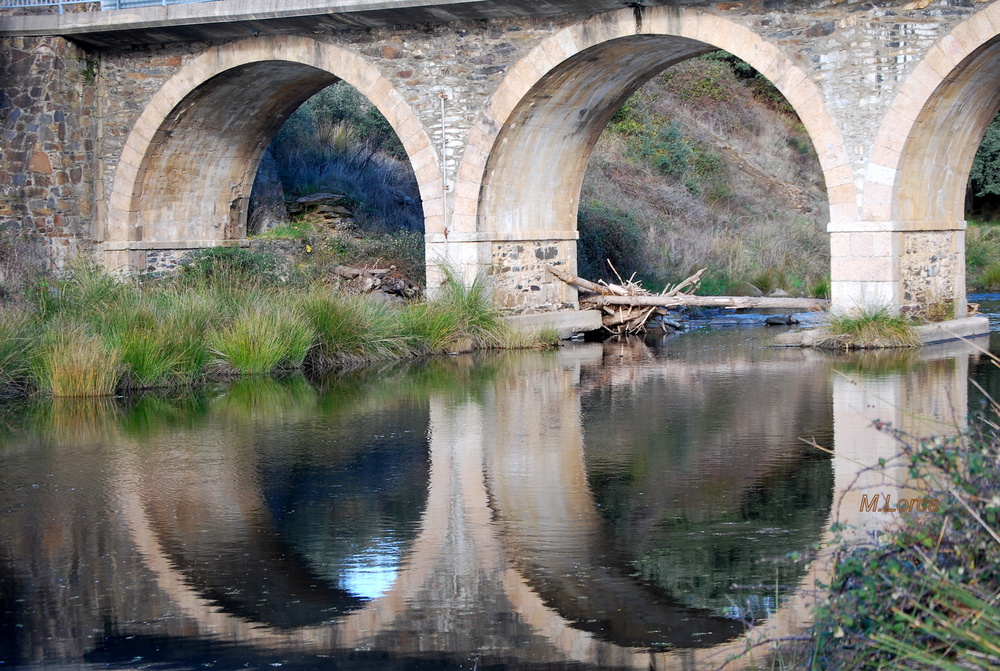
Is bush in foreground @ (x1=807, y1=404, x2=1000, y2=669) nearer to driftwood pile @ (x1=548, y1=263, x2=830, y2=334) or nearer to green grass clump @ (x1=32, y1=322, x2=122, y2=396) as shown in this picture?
green grass clump @ (x1=32, y1=322, x2=122, y2=396)

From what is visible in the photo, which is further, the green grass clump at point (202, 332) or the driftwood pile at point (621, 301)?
the driftwood pile at point (621, 301)

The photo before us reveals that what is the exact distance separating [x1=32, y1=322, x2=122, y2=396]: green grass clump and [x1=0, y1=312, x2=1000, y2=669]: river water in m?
0.31

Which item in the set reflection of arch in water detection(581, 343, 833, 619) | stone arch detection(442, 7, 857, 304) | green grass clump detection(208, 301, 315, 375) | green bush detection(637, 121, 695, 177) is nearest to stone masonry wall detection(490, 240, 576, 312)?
stone arch detection(442, 7, 857, 304)

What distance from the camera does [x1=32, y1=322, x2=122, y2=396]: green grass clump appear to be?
450 inches

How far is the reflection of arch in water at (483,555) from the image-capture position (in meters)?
4.64

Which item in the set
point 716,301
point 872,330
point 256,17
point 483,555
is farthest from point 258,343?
point 483,555

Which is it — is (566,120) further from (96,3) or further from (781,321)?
(96,3)

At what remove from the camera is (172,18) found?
53.2 ft

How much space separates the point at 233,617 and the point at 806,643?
7.71 ft

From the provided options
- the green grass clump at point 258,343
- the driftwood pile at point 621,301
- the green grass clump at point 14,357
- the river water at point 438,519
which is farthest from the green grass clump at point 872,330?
the green grass clump at point 14,357

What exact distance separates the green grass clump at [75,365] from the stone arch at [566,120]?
5.63 metres

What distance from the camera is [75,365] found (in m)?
11.5

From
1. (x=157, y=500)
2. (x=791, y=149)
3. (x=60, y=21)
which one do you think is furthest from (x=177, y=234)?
(x=791, y=149)

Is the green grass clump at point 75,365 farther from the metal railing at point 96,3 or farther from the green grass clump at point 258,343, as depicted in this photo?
the metal railing at point 96,3
